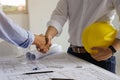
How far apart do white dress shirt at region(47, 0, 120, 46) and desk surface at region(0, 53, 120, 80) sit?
0.50 ft

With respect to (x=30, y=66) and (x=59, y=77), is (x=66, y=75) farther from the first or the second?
(x=30, y=66)

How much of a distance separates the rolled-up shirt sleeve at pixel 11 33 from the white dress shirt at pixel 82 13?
30cm

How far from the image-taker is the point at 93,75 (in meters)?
0.87

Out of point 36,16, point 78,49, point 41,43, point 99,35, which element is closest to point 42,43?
point 41,43

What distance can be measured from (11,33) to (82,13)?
0.40 meters

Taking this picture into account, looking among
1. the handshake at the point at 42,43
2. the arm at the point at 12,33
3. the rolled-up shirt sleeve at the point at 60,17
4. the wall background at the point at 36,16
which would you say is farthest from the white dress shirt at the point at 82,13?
the wall background at the point at 36,16

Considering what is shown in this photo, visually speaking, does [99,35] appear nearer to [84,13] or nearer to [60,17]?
[84,13]

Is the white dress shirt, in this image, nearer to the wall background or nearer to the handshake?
the handshake

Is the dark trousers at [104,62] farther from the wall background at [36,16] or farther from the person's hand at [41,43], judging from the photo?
the wall background at [36,16]

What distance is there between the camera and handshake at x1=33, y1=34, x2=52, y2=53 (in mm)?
1167

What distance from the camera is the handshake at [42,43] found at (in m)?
1.17

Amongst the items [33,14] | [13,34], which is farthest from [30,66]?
[33,14]

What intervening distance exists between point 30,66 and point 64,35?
5.86ft

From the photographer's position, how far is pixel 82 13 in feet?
3.98
